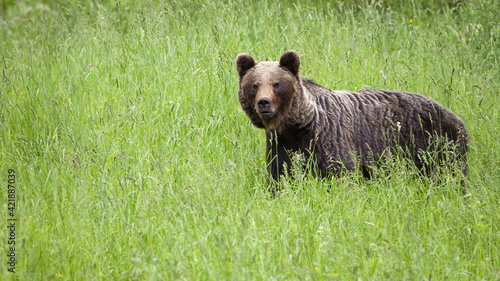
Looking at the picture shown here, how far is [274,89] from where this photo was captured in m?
4.73

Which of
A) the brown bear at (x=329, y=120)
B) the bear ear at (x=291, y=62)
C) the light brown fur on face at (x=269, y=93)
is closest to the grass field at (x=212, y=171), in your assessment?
the brown bear at (x=329, y=120)

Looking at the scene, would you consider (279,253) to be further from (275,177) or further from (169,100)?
(169,100)

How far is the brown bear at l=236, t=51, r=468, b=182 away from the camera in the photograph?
4.72m

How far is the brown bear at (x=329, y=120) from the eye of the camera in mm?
4723

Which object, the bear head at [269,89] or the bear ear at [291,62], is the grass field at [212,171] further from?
the bear ear at [291,62]

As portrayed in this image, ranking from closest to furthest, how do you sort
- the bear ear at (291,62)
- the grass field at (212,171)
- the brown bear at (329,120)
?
the grass field at (212,171)
the brown bear at (329,120)
the bear ear at (291,62)

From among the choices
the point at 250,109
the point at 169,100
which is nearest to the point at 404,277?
the point at 250,109

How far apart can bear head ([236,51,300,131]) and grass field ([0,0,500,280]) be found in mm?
482

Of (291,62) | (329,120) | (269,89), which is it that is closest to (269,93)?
(269,89)

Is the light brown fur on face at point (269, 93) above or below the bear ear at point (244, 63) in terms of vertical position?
below

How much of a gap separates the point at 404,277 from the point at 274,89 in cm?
242

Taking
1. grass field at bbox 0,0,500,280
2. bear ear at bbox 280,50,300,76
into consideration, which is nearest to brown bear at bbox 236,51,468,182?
bear ear at bbox 280,50,300,76

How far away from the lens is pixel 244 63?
5.04 m

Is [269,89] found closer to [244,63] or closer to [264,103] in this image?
[264,103]
